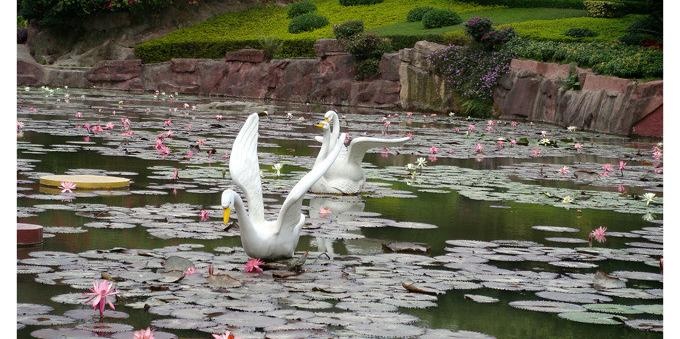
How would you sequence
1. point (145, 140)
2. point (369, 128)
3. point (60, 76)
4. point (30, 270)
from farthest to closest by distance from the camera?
1. point (60, 76)
2. point (369, 128)
3. point (145, 140)
4. point (30, 270)

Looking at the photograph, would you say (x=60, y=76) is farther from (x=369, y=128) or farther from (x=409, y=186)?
(x=409, y=186)

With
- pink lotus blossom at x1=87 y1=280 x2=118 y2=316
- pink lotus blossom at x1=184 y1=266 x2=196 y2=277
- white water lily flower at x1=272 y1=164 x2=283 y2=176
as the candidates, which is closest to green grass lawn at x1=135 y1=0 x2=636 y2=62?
white water lily flower at x1=272 y1=164 x2=283 y2=176

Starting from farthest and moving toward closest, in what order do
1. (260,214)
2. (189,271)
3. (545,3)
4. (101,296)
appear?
(545,3) → (260,214) → (189,271) → (101,296)

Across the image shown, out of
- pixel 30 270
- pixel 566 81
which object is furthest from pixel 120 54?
pixel 30 270

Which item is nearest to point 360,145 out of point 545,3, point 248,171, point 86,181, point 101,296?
point 86,181

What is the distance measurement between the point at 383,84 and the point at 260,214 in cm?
1924

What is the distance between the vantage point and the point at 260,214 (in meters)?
6.03

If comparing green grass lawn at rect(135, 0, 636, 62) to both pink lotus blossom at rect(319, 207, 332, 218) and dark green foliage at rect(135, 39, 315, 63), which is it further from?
pink lotus blossom at rect(319, 207, 332, 218)

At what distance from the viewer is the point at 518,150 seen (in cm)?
1437

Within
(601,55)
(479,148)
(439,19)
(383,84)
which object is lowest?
(479,148)

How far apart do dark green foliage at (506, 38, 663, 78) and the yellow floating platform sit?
11.4m

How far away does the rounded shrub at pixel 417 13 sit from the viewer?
29.0 meters

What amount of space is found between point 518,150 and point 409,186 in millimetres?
4660

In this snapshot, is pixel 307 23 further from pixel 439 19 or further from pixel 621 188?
pixel 621 188
